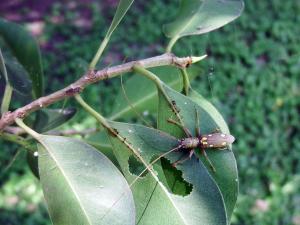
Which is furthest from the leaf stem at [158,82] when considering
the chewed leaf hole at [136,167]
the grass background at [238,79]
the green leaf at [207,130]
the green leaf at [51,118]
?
the grass background at [238,79]

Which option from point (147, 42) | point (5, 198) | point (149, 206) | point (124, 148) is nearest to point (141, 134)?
point (124, 148)

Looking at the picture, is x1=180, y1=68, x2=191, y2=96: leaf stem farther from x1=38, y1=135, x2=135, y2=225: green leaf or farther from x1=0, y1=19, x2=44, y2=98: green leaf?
x1=0, y1=19, x2=44, y2=98: green leaf

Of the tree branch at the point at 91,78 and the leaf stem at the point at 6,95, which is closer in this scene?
the tree branch at the point at 91,78

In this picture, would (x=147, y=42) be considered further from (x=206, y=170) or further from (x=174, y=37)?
(x=206, y=170)

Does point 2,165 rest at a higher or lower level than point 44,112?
higher

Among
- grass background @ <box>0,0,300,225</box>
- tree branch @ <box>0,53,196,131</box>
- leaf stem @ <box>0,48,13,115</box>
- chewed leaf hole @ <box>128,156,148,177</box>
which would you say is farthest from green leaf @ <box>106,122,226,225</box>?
grass background @ <box>0,0,300,225</box>

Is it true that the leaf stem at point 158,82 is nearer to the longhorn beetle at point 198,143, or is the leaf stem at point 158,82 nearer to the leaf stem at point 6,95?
the longhorn beetle at point 198,143
